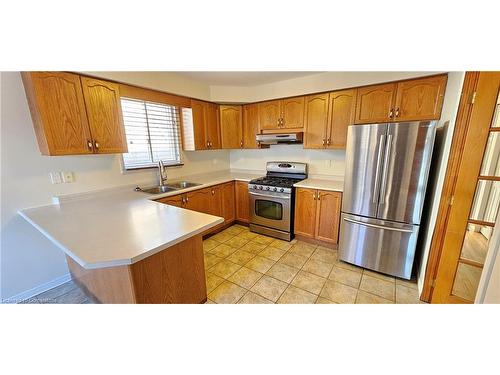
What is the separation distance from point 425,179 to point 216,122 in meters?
2.79

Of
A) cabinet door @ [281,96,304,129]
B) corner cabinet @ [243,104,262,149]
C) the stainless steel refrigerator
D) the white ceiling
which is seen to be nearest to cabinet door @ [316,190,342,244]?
the stainless steel refrigerator

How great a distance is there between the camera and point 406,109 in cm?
220

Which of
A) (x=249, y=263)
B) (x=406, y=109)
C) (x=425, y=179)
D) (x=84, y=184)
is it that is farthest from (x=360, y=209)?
(x=84, y=184)

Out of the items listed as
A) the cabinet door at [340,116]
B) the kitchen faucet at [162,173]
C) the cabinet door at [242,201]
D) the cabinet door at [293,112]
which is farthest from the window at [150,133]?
the cabinet door at [340,116]

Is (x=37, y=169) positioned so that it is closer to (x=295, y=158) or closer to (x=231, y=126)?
(x=231, y=126)

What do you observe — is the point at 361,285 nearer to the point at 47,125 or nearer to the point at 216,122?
the point at 216,122

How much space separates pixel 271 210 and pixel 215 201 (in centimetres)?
85

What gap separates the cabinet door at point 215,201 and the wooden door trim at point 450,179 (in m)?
2.48

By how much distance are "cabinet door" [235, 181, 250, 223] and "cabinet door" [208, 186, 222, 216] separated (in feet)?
1.17

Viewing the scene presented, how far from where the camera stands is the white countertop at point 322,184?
2.60 m

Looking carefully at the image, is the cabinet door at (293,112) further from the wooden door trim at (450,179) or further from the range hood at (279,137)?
the wooden door trim at (450,179)

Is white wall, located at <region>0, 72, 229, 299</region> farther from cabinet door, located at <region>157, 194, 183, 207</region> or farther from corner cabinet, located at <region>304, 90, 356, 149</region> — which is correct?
corner cabinet, located at <region>304, 90, 356, 149</region>

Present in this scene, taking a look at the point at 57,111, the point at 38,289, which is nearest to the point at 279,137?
the point at 57,111

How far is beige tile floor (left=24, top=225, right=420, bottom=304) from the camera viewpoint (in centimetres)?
192
